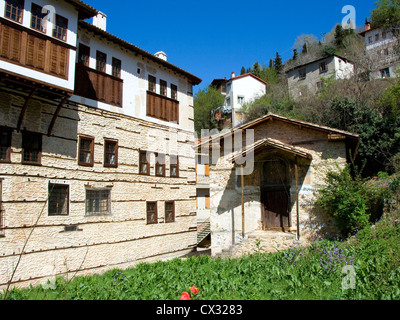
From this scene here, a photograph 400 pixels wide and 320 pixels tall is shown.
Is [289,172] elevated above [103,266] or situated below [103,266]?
above

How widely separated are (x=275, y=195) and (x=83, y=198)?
322 inches

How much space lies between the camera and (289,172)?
46.2 feet

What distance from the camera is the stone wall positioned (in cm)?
1009

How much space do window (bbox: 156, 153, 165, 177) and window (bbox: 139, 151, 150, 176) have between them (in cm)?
64

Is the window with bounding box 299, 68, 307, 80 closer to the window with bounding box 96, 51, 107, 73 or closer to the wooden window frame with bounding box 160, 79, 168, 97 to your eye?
the wooden window frame with bounding box 160, 79, 168, 97

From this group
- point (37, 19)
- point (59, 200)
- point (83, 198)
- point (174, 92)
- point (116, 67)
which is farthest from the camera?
point (174, 92)

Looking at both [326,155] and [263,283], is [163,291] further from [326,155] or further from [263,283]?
[326,155]

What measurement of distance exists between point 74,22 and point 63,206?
6.65 m

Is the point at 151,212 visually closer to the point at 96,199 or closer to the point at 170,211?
the point at 170,211

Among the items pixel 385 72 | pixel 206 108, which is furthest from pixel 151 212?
pixel 385 72

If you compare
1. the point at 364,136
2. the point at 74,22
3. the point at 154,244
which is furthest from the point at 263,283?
the point at 364,136

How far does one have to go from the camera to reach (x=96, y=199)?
12688 millimetres

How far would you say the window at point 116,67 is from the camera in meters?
14.0

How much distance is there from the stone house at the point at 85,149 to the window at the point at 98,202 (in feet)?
0.13
